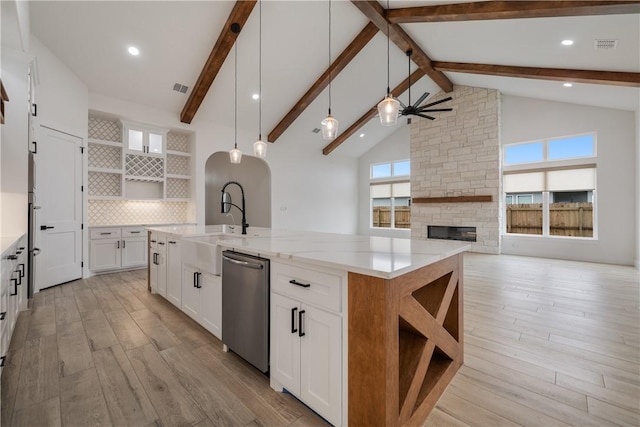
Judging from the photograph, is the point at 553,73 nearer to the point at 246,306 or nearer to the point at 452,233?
the point at 452,233

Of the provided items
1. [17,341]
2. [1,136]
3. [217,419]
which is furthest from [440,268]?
[1,136]

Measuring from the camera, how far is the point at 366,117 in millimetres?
7473

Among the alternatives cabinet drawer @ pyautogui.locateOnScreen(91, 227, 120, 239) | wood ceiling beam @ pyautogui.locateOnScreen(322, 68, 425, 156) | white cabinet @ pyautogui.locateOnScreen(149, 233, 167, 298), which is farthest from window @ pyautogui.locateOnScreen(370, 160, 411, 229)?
cabinet drawer @ pyautogui.locateOnScreen(91, 227, 120, 239)

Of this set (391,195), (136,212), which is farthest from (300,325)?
(391,195)

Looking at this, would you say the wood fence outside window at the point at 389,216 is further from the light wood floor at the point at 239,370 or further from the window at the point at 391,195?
the light wood floor at the point at 239,370

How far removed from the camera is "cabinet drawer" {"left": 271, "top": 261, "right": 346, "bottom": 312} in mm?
1306

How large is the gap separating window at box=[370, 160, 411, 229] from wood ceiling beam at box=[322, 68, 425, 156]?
1.96m

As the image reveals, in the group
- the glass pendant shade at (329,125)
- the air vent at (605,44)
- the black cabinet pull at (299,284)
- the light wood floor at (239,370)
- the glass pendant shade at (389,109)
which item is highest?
the air vent at (605,44)

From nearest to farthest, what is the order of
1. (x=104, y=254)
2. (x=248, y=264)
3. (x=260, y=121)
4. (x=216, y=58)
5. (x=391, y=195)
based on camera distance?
(x=248, y=264)
(x=216, y=58)
(x=104, y=254)
(x=260, y=121)
(x=391, y=195)

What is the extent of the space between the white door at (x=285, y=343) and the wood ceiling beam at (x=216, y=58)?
398 cm

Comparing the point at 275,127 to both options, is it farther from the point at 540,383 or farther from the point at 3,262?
the point at 540,383

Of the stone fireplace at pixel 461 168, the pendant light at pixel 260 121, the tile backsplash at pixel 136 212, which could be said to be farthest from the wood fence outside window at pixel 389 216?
the tile backsplash at pixel 136 212

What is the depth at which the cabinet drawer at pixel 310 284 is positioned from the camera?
1.31m

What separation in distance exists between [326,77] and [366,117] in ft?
7.10
